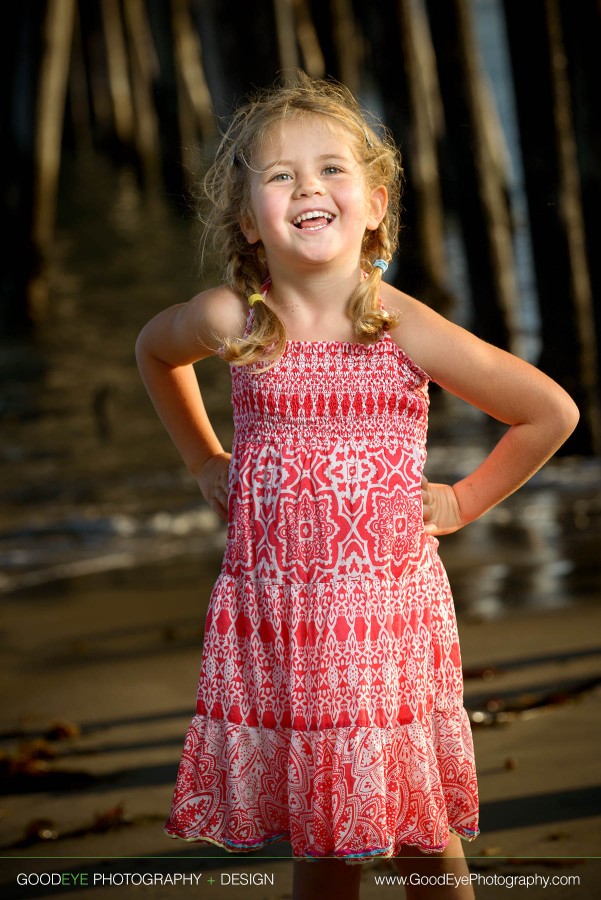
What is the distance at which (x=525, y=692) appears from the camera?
354 centimetres

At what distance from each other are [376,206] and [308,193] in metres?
0.18

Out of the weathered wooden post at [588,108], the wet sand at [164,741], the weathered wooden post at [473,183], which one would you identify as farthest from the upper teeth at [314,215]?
the weathered wooden post at [473,183]

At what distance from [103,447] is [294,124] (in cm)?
615

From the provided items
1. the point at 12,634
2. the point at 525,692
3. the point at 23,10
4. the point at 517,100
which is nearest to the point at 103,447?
the point at 517,100

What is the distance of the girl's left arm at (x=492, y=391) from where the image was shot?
2.20 meters

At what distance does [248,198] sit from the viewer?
7.39ft

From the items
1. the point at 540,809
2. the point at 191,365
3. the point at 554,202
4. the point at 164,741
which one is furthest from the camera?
the point at 554,202

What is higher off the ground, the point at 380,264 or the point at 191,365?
the point at 380,264

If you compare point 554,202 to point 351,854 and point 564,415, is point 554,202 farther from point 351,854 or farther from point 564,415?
point 351,854

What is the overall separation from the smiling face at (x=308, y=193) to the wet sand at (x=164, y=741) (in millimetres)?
1305

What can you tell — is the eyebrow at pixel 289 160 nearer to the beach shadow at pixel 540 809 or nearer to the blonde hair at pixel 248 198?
the blonde hair at pixel 248 198

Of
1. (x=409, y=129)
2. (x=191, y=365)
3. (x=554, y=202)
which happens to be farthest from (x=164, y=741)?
(x=409, y=129)

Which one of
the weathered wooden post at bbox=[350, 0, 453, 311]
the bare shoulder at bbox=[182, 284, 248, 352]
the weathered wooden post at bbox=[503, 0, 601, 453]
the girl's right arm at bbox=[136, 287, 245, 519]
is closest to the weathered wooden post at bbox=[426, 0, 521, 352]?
the weathered wooden post at bbox=[350, 0, 453, 311]

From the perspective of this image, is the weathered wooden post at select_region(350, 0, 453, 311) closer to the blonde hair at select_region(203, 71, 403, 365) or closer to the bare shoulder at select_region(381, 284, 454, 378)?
the blonde hair at select_region(203, 71, 403, 365)
